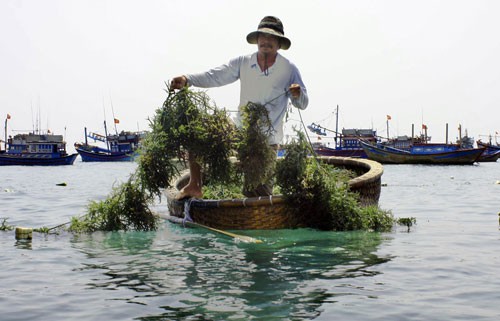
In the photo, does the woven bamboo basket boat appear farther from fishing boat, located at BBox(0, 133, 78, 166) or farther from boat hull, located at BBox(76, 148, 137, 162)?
boat hull, located at BBox(76, 148, 137, 162)

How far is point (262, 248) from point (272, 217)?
2.76ft

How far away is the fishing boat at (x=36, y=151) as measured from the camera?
6488cm

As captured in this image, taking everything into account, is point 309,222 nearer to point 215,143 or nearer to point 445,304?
point 215,143

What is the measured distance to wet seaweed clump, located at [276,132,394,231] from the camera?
21.0ft

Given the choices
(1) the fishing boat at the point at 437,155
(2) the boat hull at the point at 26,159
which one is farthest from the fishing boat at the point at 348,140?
(2) the boat hull at the point at 26,159

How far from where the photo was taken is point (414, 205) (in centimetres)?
1188

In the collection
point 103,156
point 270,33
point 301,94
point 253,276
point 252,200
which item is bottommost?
point 253,276

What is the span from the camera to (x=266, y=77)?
255 inches

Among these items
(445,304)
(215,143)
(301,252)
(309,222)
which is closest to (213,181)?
(215,143)

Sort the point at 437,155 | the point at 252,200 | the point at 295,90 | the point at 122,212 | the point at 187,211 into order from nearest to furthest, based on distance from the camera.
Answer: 1. the point at 295,90
2. the point at 252,200
3. the point at 122,212
4. the point at 187,211
5. the point at 437,155

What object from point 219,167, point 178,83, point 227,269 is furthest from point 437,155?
point 227,269

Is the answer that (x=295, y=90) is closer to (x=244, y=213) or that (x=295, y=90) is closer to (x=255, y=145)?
(x=255, y=145)

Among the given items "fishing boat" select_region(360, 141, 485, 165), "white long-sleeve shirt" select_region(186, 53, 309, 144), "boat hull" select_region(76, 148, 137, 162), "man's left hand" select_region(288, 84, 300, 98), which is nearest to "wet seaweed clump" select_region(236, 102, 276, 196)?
"white long-sleeve shirt" select_region(186, 53, 309, 144)

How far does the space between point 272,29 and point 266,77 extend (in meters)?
0.54
